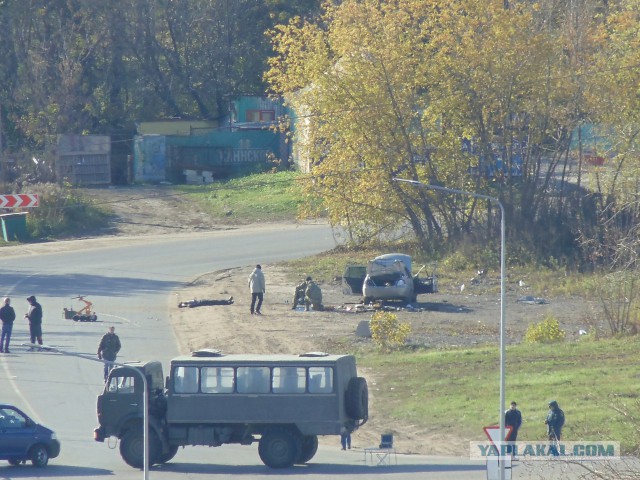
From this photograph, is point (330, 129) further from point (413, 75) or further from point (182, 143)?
point (182, 143)

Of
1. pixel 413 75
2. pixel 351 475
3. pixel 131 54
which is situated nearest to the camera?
pixel 351 475

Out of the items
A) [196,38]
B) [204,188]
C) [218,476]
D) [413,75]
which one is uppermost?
[196,38]

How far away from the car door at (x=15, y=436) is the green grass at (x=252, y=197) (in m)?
32.1

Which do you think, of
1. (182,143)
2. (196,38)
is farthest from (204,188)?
(196,38)

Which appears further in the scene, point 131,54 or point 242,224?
point 131,54

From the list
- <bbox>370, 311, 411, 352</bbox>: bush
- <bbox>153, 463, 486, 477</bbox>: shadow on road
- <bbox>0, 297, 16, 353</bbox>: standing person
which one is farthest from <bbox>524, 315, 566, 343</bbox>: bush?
<bbox>0, 297, 16, 353</bbox>: standing person

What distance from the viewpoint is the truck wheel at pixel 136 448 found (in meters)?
18.2

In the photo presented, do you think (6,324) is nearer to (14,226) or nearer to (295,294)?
(295,294)

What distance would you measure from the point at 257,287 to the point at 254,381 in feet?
47.8

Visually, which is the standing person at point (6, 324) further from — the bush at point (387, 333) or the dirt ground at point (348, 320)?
the bush at point (387, 333)

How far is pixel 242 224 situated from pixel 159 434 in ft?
109

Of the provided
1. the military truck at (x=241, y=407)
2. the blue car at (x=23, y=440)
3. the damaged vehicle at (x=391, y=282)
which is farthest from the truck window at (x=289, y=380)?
the damaged vehicle at (x=391, y=282)

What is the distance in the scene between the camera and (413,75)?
4262 centimetres

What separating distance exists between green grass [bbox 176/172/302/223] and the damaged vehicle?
47.1 feet
